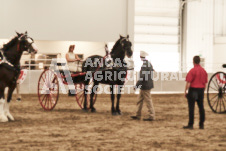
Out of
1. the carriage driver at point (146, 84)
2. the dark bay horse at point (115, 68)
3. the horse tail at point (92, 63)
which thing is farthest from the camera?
the horse tail at point (92, 63)

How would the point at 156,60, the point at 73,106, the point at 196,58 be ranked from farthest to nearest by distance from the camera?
the point at 156,60 → the point at 73,106 → the point at 196,58

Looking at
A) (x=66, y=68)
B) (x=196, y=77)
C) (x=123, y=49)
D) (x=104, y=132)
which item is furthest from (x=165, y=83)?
(x=104, y=132)

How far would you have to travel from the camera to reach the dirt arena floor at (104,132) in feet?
20.6

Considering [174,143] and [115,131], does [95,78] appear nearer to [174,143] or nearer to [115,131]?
[115,131]

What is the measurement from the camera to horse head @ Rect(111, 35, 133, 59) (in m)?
10.1

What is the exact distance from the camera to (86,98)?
36.5 feet

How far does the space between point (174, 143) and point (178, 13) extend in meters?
18.3

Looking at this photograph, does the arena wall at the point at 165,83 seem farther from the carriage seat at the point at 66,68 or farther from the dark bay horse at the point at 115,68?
the dark bay horse at the point at 115,68

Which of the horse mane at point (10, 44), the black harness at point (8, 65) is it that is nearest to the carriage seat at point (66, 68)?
the horse mane at point (10, 44)

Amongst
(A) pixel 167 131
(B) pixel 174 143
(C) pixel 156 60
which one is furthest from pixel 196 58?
(C) pixel 156 60

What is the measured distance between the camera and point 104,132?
7535 millimetres

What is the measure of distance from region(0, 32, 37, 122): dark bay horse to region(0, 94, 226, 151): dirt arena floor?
460mm

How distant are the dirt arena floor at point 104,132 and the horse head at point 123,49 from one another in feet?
5.02

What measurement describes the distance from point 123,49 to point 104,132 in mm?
3142
